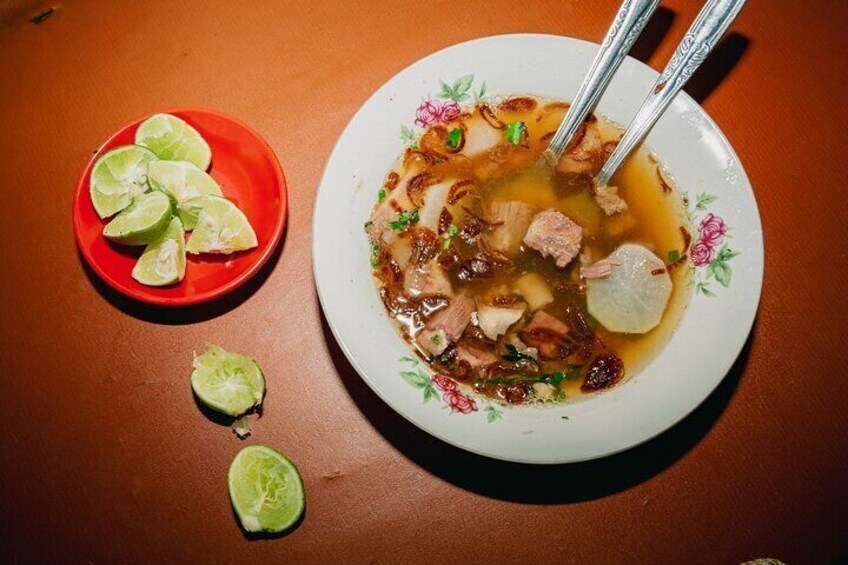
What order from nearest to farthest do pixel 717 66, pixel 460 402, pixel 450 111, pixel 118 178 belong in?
pixel 460 402 → pixel 450 111 → pixel 118 178 → pixel 717 66

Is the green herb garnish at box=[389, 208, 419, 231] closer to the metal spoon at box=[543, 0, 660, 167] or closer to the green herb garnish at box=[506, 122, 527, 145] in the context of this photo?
the green herb garnish at box=[506, 122, 527, 145]

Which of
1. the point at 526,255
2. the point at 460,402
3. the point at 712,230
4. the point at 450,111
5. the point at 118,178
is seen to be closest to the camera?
the point at 460,402

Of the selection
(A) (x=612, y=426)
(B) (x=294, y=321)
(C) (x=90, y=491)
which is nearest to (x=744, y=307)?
(A) (x=612, y=426)

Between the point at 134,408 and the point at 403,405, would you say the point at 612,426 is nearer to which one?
the point at 403,405

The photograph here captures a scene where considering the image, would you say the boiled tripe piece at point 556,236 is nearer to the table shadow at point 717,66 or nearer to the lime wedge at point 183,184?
the table shadow at point 717,66

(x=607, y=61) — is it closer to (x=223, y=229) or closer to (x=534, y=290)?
(x=534, y=290)

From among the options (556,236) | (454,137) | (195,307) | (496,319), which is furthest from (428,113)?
(195,307)

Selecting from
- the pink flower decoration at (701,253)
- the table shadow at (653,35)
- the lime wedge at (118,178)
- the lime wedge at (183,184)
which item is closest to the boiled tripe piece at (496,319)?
the pink flower decoration at (701,253)
